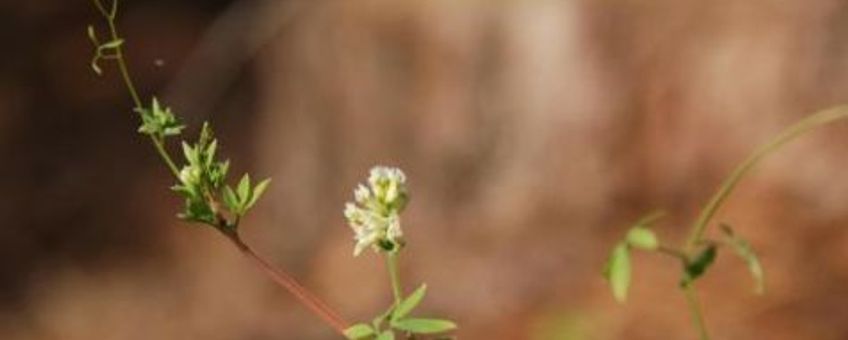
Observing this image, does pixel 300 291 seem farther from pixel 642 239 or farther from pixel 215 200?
pixel 642 239

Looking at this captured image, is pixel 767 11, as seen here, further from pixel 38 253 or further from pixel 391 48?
pixel 38 253

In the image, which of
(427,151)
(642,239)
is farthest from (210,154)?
(427,151)

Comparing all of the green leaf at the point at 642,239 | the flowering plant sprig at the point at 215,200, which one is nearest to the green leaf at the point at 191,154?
the flowering plant sprig at the point at 215,200

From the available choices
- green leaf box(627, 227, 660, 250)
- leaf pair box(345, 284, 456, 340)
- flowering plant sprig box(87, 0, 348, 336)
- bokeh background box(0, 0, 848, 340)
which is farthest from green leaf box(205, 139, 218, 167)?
bokeh background box(0, 0, 848, 340)

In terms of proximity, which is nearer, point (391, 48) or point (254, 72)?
point (391, 48)

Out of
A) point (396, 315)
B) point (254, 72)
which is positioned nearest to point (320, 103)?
point (254, 72)

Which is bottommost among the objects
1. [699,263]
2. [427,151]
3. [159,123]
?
[699,263]
